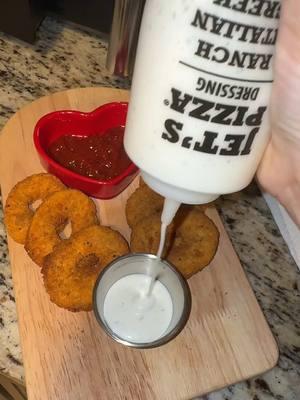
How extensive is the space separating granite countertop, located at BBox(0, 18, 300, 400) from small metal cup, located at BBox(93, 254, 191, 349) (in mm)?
105

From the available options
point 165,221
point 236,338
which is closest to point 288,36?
point 165,221

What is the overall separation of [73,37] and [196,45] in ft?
2.23

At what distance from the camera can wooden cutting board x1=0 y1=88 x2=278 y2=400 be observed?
2.32 feet

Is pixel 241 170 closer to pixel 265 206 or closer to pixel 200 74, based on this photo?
pixel 200 74

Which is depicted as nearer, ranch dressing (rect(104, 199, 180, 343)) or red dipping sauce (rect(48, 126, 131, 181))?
ranch dressing (rect(104, 199, 180, 343))

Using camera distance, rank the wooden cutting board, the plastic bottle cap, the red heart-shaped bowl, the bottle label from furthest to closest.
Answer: the red heart-shaped bowl
the wooden cutting board
the plastic bottle cap
the bottle label

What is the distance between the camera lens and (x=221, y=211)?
2.93ft

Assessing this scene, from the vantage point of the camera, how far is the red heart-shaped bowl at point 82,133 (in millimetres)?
819

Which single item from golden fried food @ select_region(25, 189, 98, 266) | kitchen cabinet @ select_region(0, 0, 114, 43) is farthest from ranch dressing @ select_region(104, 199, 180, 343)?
kitchen cabinet @ select_region(0, 0, 114, 43)

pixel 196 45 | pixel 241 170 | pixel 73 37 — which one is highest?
pixel 196 45

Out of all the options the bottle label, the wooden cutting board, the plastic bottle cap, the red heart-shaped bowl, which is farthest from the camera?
the red heart-shaped bowl

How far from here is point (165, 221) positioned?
2.16 feet

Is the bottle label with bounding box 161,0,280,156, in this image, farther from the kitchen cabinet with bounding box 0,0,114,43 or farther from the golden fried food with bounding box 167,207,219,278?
the kitchen cabinet with bounding box 0,0,114,43

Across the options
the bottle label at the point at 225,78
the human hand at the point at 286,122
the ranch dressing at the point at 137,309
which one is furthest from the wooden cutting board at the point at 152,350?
the bottle label at the point at 225,78
